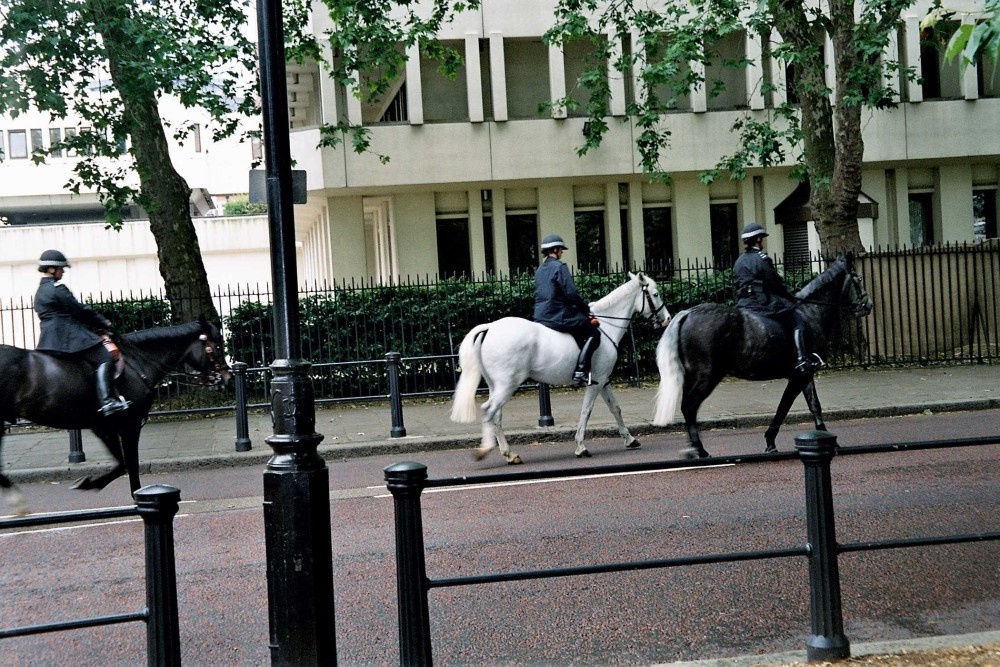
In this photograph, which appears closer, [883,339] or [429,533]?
[429,533]

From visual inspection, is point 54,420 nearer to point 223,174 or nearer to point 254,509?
point 254,509

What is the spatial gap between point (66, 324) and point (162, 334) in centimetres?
92

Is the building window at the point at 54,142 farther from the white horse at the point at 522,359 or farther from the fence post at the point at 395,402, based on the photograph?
the white horse at the point at 522,359

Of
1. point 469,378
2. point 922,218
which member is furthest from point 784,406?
point 922,218

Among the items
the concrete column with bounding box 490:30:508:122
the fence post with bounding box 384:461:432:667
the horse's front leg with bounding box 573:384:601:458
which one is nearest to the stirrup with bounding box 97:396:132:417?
the horse's front leg with bounding box 573:384:601:458

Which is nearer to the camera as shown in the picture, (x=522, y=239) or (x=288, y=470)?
(x=288, y=470)

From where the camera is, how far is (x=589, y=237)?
1182 inches

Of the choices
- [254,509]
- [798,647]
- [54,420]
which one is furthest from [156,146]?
[798,647]

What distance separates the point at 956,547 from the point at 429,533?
3.78 m

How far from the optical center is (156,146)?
19359mm

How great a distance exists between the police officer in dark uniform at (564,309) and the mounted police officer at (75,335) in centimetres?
458

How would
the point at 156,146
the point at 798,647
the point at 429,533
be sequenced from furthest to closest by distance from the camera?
the point at 156,146 < the point at 429,533 < the point at 798,647

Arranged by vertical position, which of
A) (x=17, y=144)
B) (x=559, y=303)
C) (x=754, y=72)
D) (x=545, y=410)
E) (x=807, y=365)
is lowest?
(x=545, y=410)

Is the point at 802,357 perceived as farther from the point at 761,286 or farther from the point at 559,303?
the point at 559,303
